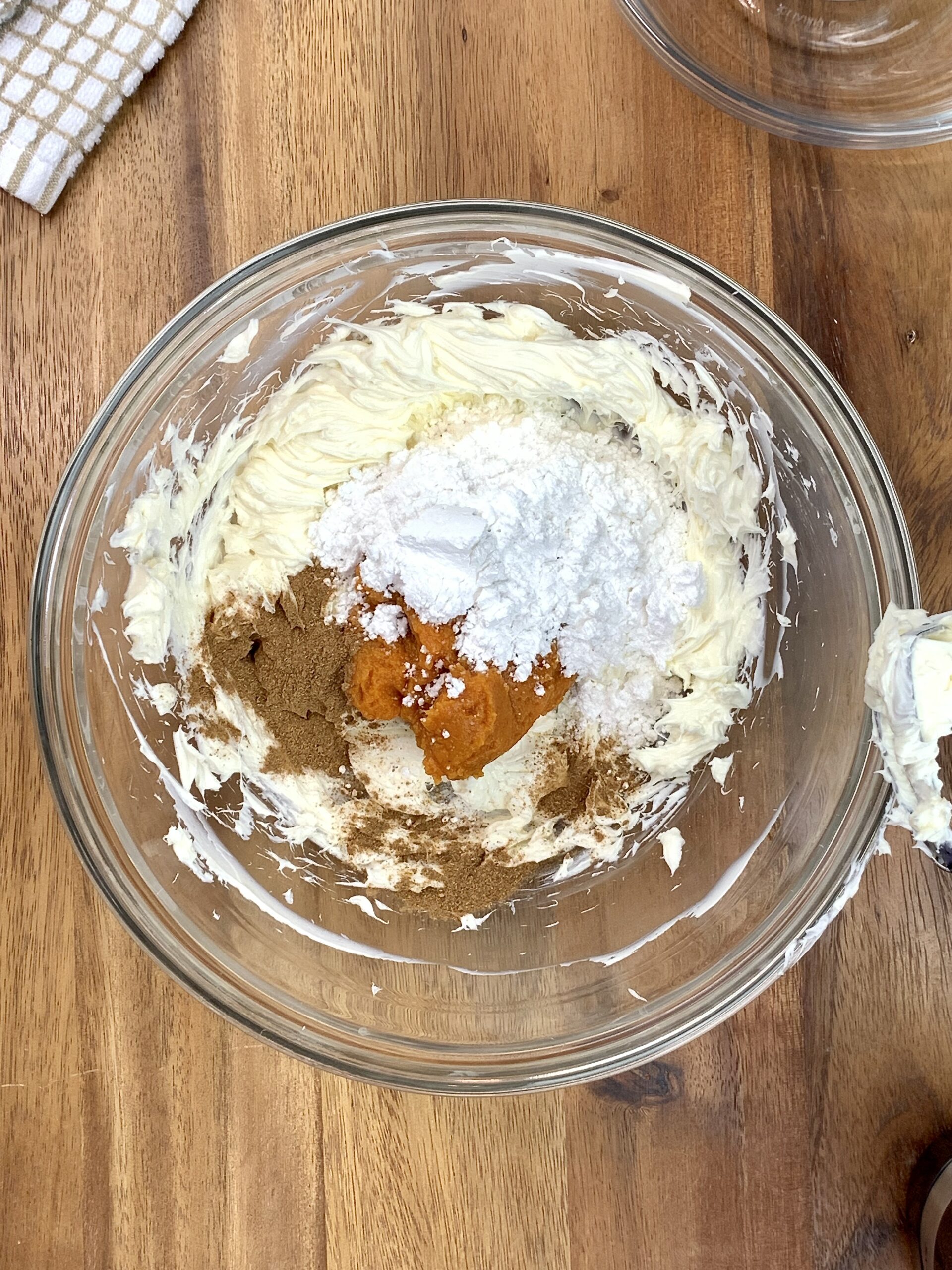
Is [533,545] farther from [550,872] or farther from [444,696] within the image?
[550,872]

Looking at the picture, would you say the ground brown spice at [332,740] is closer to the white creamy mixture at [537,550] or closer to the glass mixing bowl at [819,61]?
the white creamy mixture at [537,550]

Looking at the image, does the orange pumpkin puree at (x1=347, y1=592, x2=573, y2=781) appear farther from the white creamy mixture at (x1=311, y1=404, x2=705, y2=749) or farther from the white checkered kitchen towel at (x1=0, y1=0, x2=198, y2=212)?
the white checkered kitchen towel at (x1=0, y1=0, x2=198, y2=212)

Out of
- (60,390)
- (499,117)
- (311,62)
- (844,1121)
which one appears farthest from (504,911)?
(311,62)

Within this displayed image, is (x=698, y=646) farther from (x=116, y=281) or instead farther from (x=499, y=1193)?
(x=116, y=281)

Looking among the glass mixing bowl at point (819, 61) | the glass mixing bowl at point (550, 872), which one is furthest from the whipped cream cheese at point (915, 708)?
the glass mixing bowl at point (819, 61)

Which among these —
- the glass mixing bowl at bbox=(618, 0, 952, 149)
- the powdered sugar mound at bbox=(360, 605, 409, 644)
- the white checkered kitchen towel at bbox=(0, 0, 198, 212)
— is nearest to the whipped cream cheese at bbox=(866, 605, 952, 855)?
the powdered sugar mound at bbox=(360, 605, 409, 644)
